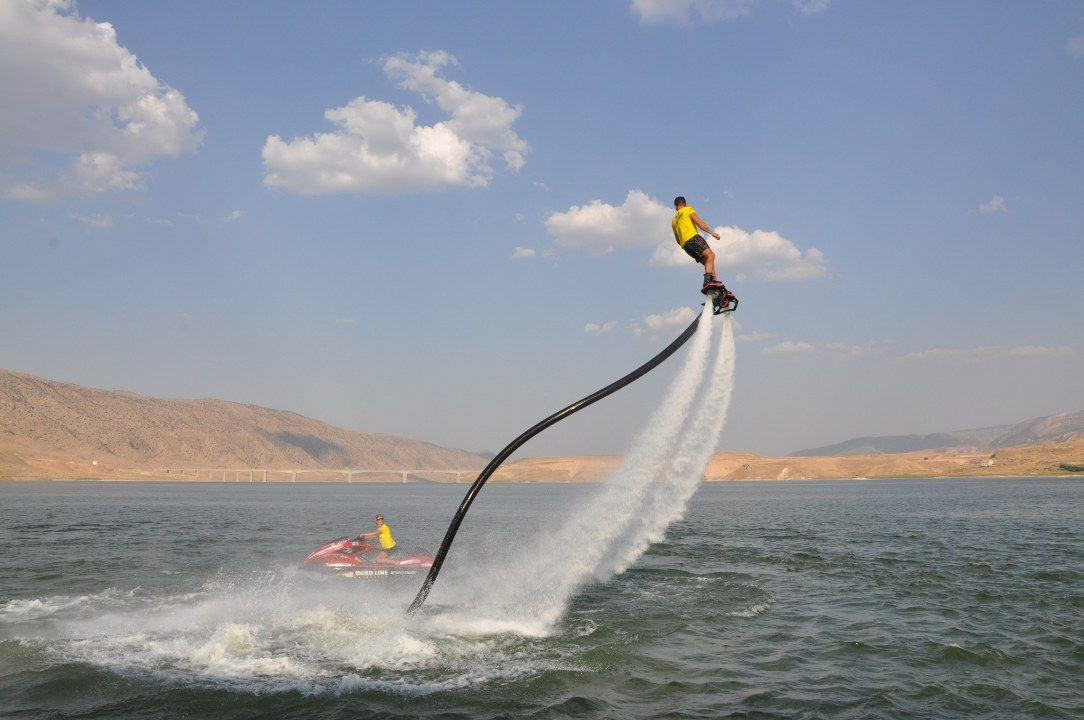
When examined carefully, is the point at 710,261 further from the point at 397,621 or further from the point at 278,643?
the point at 278,643

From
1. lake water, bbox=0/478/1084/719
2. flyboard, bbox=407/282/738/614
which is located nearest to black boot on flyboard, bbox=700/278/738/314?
flyboard, bbox=407/282/738/614

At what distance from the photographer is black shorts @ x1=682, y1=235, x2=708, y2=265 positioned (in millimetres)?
14420

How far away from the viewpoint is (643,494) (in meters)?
18.8

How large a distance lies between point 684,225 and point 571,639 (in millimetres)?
10307

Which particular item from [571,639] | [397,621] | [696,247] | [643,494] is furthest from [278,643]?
[696,247]

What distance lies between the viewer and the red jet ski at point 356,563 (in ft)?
94.0

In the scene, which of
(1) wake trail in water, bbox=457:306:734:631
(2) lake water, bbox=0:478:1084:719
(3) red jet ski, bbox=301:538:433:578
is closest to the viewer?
(2) lake water, bbox=0:478:1084:719

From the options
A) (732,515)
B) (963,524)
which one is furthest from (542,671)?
(732,515)

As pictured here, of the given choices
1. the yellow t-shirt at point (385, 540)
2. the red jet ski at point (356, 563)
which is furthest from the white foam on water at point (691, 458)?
the yellow t-shirt at point (385, 540)

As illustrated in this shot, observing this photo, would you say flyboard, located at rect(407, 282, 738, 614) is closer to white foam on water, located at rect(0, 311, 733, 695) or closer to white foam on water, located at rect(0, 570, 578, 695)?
white foam on water, located at rect(0, 311, 733, 695)

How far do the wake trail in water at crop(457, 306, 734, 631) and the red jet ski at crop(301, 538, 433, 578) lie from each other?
7784mm

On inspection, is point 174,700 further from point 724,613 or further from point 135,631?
point 724,613

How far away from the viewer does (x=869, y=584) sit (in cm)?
2609

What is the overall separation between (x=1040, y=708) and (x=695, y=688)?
233 inches
